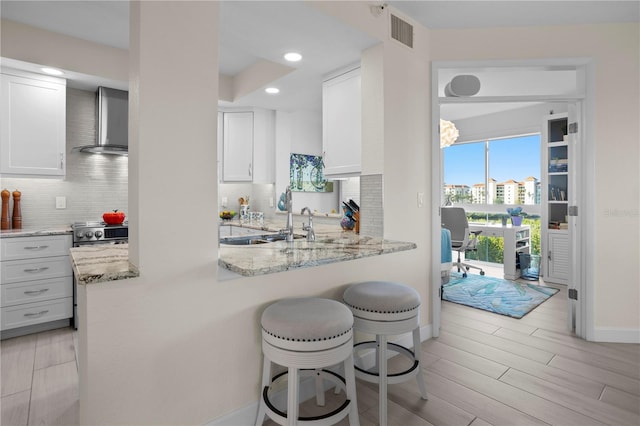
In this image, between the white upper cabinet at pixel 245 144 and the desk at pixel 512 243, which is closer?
the white upper cabinet at pixel 245 144

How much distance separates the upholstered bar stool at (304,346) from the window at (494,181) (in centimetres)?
448

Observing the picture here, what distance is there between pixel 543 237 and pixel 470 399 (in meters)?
3.61

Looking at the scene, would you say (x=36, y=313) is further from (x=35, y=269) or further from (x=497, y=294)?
(x=497, y=294)

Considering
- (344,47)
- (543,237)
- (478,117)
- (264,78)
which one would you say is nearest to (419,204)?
Answer: (344,47)

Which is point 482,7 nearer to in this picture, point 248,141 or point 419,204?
point 419,204

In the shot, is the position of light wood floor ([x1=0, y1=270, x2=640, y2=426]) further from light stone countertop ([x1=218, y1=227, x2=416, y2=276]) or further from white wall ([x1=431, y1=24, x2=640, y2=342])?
light stone countertop ([x1=218, y1=227, x2=416, y2=276])

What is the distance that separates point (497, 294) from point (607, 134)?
2.12 metres

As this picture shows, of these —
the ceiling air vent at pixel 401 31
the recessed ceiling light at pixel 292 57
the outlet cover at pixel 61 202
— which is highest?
the ceiling air vent at pixel 401 31

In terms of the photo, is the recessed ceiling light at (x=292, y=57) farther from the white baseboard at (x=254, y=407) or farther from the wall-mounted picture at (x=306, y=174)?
the white baseboard at (x=254, y=407)

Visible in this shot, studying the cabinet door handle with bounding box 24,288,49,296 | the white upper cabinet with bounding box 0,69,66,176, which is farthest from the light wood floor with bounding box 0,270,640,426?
the white upper cabinet with bounding box 0,69,66,176

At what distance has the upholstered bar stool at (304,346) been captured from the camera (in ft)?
4.85

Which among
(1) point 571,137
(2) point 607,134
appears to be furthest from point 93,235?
(2) point 607,134

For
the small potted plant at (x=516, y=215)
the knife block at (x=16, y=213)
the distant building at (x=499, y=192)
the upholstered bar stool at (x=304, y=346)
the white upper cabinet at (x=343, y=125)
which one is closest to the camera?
the upholstered bar stool at (x=304, y=346)

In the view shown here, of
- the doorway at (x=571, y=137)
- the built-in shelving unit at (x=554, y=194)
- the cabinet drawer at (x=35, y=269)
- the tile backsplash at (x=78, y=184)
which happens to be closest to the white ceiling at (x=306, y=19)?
the doorway at (x=571, y=137)
